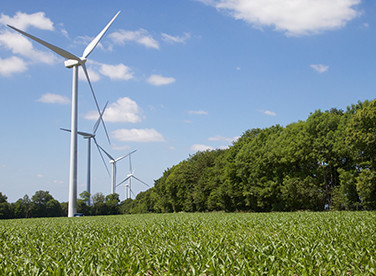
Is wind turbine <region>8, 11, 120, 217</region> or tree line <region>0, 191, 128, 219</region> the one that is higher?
wind turbine <region>8, 11, 120, 217</region>

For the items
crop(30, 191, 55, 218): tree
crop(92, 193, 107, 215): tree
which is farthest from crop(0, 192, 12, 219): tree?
crop(92, 193, 107, 215): tree

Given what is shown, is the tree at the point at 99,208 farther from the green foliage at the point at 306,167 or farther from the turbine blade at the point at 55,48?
the turbine blade at the point at 55,48

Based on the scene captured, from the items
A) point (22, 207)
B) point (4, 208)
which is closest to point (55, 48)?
point (4, 208)

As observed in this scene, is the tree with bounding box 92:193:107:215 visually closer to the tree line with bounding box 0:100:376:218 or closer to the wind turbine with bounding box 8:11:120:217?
the tree line with bounding box 0:100:376:218

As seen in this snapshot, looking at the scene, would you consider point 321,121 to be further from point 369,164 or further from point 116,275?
point 116,275

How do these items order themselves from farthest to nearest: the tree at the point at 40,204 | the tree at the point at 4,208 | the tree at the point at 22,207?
the tree at the point at 40,204
the tree at the point at 22,207
the tree at the point at 4,208

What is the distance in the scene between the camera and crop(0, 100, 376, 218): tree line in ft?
171

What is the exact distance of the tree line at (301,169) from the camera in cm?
5197

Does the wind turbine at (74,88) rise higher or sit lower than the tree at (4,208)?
higher

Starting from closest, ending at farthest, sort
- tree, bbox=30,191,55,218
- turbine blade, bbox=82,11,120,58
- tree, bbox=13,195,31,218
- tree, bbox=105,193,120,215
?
turbine blade, bbox=82,11,120,58, tree, bbox=13,195,31,218, tree, bbox=30,191,55,218, tree, bbox=105,193,120,215

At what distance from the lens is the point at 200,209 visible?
10062 centimetres

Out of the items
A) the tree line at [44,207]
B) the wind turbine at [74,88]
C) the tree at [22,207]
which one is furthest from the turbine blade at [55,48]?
the tree at [22,207]

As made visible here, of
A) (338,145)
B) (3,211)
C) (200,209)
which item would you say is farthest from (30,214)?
(338,145)

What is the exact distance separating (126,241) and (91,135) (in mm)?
88055
